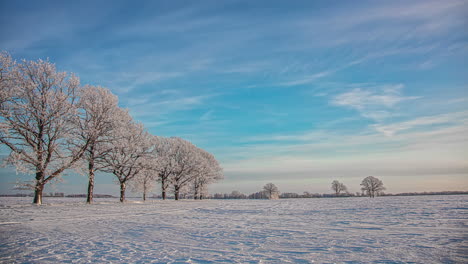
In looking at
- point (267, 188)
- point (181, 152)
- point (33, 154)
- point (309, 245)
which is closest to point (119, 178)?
point (33, 154)

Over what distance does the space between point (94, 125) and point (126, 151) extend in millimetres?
6491

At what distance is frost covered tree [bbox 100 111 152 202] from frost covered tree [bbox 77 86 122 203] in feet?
2.70

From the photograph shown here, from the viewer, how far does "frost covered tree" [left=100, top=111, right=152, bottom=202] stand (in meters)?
31.7

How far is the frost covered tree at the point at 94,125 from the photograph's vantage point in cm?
2911

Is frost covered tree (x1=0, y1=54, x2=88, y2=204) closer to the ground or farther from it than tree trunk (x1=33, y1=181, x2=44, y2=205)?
farther from it

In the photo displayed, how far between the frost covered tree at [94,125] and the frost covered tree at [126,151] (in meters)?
0.82

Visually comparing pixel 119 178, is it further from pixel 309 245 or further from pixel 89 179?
pixel 309 245

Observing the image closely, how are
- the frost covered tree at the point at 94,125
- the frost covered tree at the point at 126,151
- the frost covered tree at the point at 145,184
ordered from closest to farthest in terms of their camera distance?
1. the frost covered tree at the point at 94,125
2. the frost covered tree at the point at 126,151
3. the frost covered tree at the point at 145,184

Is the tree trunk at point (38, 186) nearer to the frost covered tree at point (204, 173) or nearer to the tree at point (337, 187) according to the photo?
the frost covered tree at point (204, 173)

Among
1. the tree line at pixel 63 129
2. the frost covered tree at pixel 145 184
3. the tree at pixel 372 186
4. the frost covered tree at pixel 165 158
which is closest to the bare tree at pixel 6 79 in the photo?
the tree line at pixel 63 129

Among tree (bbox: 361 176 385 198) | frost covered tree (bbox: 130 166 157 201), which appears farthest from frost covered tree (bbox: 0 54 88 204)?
tree (bbox: 361 176 385 198)

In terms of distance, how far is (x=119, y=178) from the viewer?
3622 cm

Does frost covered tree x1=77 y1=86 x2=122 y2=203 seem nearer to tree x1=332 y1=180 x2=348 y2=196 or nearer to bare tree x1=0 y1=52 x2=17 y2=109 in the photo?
bare tree x1=0 y1=52 x2=17 y2=109

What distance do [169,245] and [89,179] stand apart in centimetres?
2809
